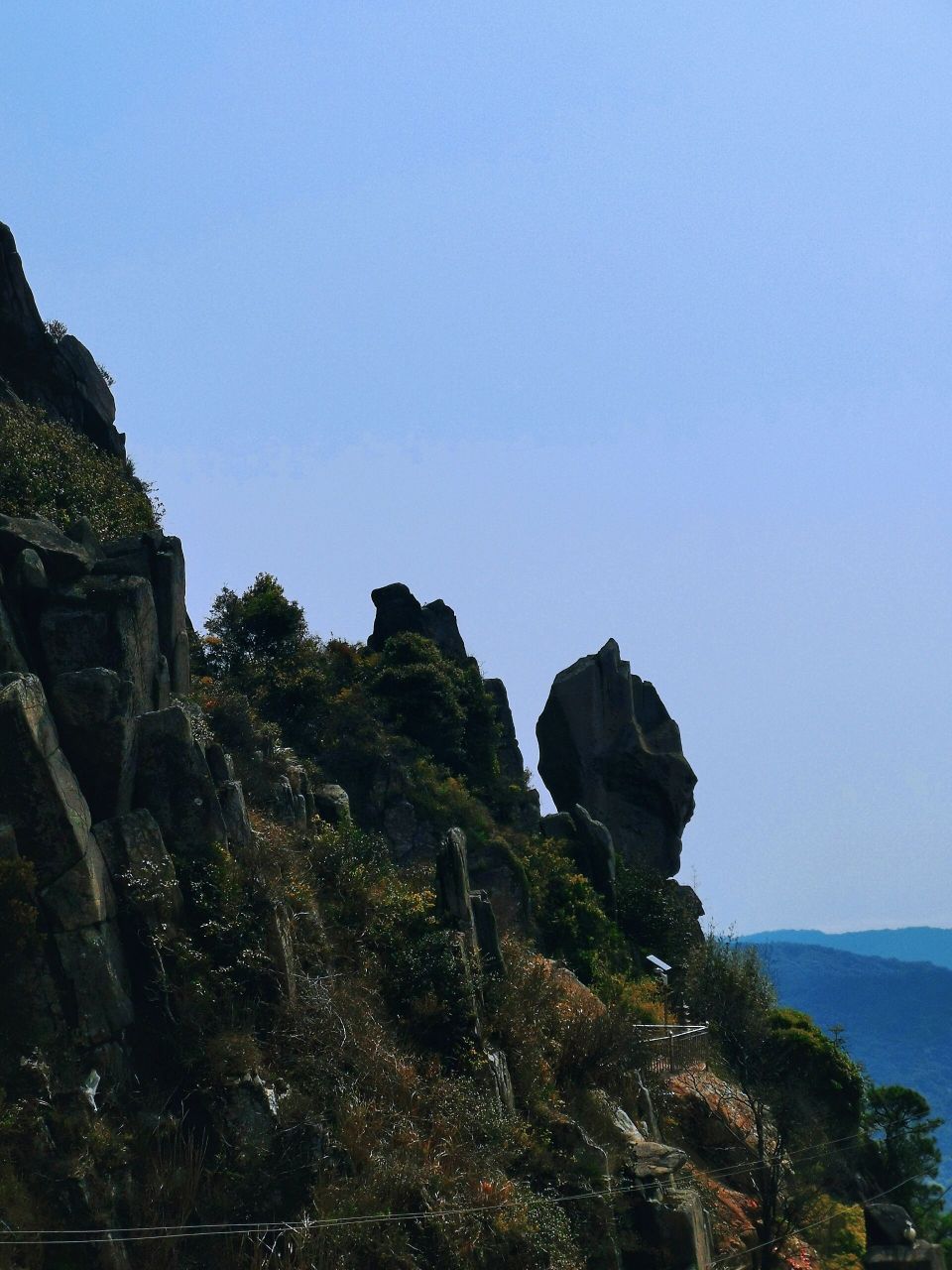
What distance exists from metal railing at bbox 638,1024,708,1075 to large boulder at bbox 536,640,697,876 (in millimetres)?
17479

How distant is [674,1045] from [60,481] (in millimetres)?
20146

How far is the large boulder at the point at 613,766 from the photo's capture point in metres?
52.4

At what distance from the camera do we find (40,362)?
41.1 metres

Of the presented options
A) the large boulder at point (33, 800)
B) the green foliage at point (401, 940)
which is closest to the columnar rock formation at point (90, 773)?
the large boulder at point (33, 800)

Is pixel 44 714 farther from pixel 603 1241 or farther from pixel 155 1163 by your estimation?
pixel 603 1241

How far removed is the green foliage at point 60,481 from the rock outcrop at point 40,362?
9.88 ft

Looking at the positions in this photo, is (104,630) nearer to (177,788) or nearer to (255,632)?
(177,788)

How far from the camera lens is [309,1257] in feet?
64.7

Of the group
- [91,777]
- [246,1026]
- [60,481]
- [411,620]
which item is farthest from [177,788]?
[411,620]

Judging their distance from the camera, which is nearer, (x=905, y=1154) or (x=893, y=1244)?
(x=893, y=1244)

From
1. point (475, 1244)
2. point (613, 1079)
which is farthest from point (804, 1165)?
point (475, 1244)

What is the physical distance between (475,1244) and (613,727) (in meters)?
33.1

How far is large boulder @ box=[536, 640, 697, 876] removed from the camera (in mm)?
52375

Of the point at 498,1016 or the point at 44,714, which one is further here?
the point at 498,1016
